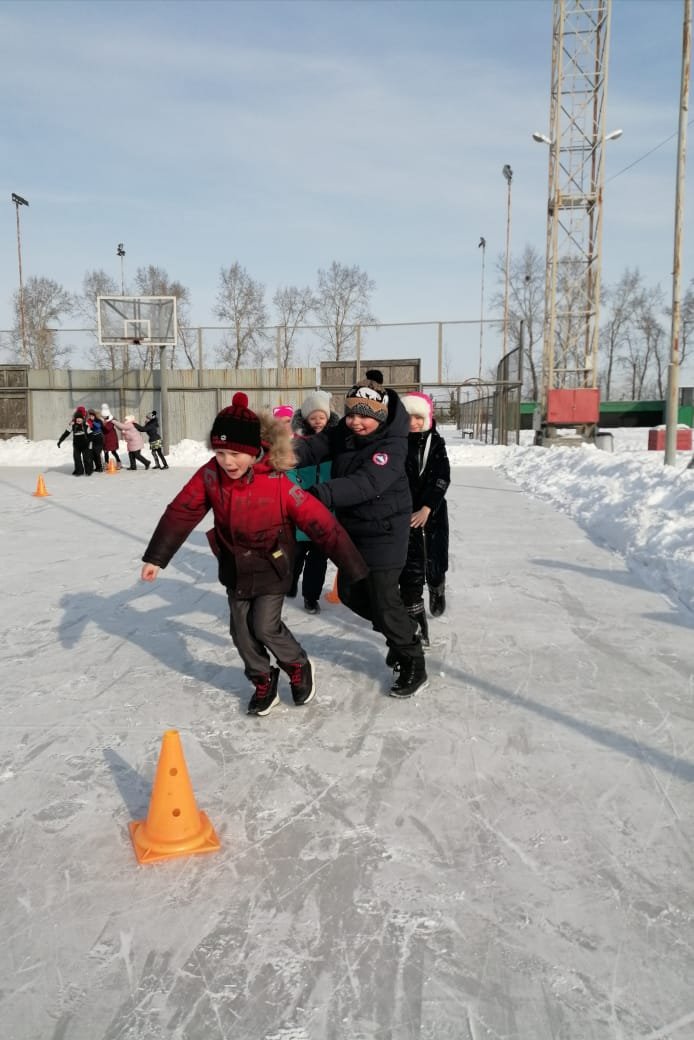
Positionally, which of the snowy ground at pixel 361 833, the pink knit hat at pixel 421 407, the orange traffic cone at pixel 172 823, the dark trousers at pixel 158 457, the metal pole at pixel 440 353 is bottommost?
the snowy ground at pixel 361 833

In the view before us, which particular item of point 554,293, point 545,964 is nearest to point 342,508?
point 545,964

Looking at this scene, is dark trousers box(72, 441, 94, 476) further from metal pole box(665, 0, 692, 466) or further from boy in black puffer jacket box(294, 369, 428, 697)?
boy in black puffer jacket box(294, 369, 428, 697)

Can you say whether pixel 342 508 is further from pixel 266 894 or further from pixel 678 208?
pixel 678 208

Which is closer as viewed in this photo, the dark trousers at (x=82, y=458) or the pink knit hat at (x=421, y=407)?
the pink knit hat at (x=421, y=407)

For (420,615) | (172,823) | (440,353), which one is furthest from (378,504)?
(440,353)

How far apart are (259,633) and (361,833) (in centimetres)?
111

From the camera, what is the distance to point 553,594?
579 cm

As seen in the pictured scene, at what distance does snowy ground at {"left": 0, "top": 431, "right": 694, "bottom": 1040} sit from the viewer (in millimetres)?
1788

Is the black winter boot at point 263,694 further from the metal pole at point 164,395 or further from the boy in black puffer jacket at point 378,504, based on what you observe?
the metal pole at point 164,395

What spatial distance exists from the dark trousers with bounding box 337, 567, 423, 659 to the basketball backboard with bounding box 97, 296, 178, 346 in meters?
21.5

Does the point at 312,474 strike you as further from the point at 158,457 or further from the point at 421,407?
the point at 158,457

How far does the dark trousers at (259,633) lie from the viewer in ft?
10.9

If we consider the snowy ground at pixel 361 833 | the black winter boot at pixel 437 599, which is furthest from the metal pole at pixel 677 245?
the black winter boot at pixel 437 599

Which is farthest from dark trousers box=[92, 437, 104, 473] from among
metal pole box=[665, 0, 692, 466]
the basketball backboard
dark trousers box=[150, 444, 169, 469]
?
metal pole box=[665, 0, 692, 466]
